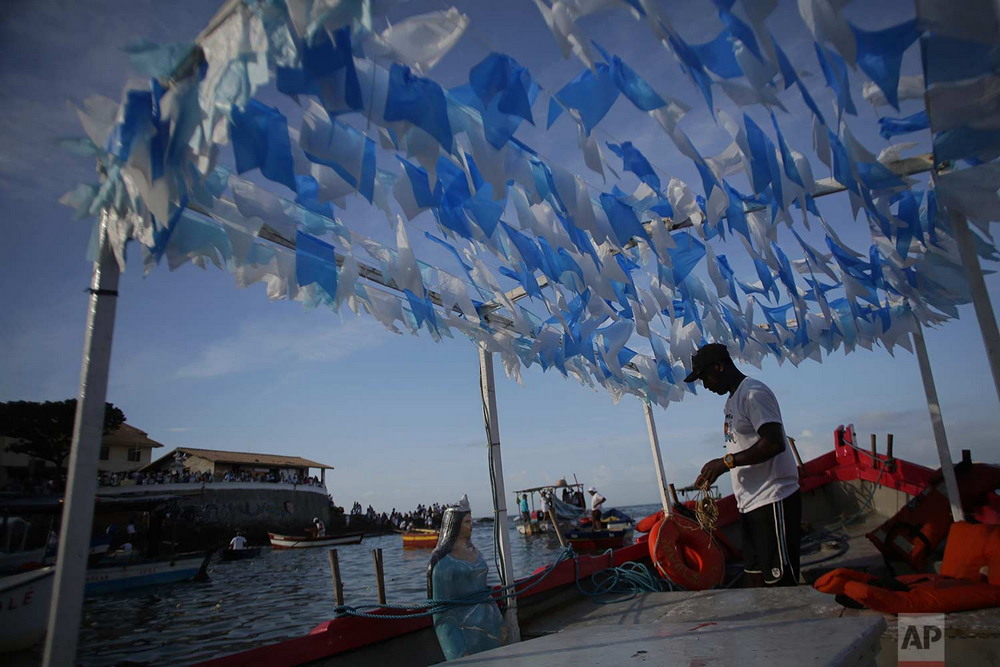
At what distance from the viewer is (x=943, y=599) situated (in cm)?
288

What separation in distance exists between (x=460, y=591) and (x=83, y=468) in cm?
233

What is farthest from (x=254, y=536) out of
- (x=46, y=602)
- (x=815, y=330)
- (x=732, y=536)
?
(x=815, y=330)

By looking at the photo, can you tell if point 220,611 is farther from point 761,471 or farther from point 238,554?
point 238,554

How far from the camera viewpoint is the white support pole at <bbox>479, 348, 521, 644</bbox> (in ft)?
14.4

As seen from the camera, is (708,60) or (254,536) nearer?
(708,60)

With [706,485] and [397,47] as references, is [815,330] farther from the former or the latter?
[397,47]

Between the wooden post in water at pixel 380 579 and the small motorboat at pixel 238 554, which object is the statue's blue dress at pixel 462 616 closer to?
the wooden post in water at pixel 380 579

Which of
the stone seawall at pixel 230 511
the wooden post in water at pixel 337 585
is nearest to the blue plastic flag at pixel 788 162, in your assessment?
the wooden post in water at pixel 337 585

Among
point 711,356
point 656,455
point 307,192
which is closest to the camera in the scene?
point 307,192

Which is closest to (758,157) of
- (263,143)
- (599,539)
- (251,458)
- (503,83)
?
(503,83)

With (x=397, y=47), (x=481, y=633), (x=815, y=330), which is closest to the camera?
(x=397, y=47)

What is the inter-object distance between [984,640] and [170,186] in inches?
164

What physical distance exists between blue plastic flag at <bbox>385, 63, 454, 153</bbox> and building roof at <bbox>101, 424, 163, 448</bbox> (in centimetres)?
5196

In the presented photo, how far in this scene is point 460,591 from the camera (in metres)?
3.60
